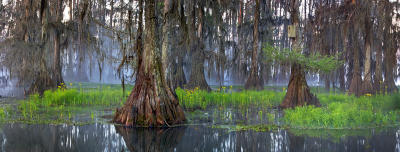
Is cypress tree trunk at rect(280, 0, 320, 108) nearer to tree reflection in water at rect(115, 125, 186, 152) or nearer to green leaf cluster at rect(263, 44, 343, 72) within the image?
green leaf cluster at rect(263, 44, 343, 72)

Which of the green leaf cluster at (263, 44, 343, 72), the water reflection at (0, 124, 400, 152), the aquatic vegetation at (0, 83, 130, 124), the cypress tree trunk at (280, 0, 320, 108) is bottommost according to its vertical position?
the water reflection at (0, 124, 400, 152)

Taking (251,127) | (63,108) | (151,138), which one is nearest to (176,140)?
(151,138)

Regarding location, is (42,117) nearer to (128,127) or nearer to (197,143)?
(128,127)

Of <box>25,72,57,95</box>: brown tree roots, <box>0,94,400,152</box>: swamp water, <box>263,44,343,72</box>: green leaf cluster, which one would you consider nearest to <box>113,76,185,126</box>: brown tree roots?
<box>0,94,400,152</box>: swamp water

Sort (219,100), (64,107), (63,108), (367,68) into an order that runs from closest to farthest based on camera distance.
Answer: (63,108) < (64,107) < (219,100) < (367,68)

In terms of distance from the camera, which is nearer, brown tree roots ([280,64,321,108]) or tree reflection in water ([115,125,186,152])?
tree reflection in water ([115,125,186,152])

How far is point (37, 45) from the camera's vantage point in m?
15.6

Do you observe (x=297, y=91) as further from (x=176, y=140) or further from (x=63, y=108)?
(x=63, y=108)

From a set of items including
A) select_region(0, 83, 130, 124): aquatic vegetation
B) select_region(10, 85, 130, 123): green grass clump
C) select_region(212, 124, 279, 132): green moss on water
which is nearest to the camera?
select_region(212, 124, 279, 132): green moss on water

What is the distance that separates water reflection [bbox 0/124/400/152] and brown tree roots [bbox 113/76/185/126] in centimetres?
50

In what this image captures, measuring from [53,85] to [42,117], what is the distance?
7704mm

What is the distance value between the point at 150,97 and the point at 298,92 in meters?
5.81

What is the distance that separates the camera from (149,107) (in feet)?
26.7

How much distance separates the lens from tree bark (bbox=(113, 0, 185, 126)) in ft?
26.7
